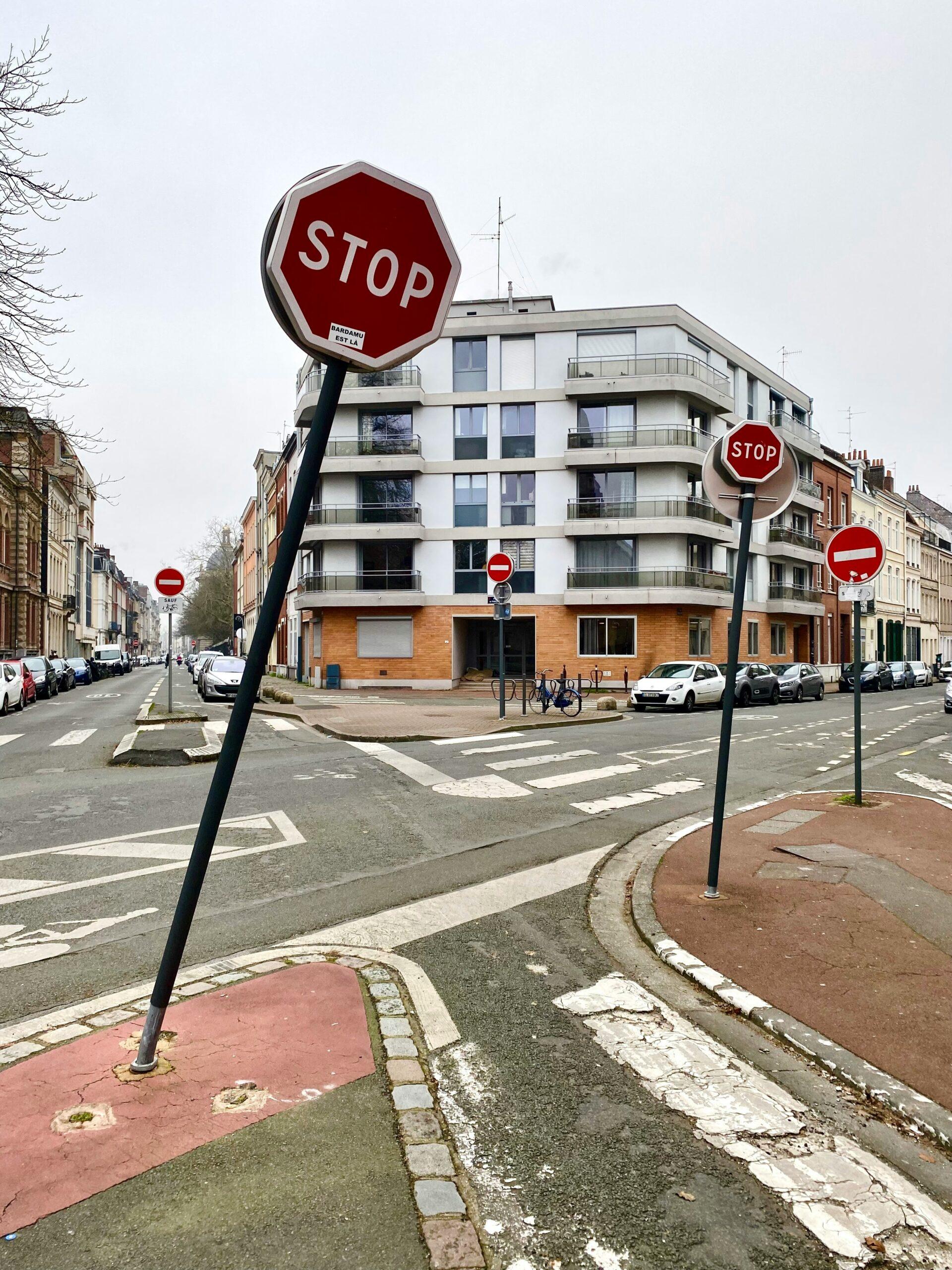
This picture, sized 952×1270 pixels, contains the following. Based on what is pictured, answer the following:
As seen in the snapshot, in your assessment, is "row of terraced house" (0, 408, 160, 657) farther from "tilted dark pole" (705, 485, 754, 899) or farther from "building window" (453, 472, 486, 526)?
"building window" (453, 472, 486, 526)

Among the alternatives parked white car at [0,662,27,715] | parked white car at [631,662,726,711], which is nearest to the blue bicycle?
parked white car at [631,662,726,711]

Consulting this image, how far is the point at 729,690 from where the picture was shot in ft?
19.5

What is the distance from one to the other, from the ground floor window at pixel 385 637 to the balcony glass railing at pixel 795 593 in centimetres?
2029

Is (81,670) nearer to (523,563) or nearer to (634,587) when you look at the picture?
(523,563)

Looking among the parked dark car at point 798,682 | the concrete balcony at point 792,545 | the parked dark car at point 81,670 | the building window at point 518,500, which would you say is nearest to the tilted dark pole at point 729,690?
the parked dark car at point 798,682

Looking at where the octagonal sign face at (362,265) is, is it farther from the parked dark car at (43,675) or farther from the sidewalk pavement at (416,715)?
the parked dark car at (43,675)

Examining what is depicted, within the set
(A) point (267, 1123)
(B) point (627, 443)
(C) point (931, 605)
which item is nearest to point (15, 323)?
(A) point (267, 1123)

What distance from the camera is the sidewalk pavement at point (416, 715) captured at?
15891mm

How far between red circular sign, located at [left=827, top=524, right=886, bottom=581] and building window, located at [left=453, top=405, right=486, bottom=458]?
29.6 meters

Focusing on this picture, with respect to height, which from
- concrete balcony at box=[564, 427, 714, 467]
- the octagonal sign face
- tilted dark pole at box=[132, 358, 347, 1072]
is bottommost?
tilted dark pole at box=[132, 358, 347, 1072]

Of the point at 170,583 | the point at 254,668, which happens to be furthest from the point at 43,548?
the point at 254,668

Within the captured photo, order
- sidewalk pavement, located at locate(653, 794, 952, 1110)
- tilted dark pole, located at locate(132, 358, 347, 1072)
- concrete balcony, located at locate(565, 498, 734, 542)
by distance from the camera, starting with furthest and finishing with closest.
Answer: concrete balcony, located at locate(565, 498, 734, 542) → sidewalk pavement, located at locate(653, 794, 952, 1110) → tilted dark pole, located at locate(132, 358, 347, 1072)

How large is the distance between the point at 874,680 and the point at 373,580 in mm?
26108

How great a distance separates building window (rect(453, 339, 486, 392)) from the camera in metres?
37.4
